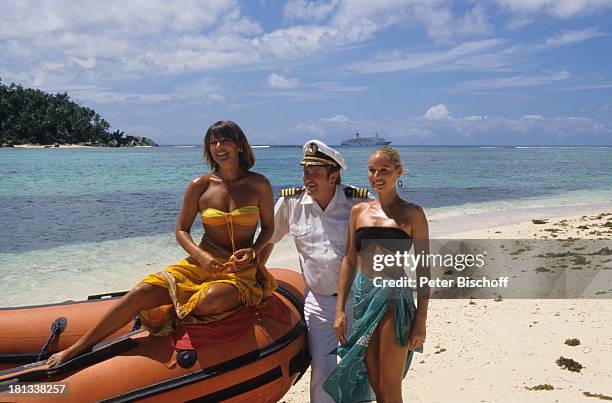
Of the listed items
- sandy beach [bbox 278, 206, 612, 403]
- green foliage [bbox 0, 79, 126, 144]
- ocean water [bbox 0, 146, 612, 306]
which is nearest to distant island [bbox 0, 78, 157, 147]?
green foliage [bbox 0, 79, 126, 144]

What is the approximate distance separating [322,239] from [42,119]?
81.3m

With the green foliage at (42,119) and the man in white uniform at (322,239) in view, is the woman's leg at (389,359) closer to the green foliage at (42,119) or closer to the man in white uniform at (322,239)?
the man in white uniform at (322,239)

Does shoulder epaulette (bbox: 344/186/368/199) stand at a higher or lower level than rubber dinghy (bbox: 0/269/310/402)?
higher

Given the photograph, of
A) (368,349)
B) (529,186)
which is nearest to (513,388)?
(368,349)

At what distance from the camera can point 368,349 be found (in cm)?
269

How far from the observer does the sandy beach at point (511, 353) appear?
393 cm

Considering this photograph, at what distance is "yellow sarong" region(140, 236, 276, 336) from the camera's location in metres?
2.93

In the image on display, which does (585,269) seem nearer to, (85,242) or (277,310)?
(277,310)

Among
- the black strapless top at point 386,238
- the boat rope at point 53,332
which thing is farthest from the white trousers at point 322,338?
the boat rope at point 53,332

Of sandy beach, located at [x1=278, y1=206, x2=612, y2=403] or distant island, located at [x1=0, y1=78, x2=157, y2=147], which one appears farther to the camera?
distant island, located at [x1=0, y1=78, x2=157, y2=147]

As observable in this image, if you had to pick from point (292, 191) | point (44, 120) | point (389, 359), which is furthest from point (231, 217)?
point (44, 120)

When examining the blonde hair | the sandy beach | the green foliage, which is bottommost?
the sandy beach

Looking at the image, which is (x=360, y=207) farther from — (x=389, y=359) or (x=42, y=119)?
(x=42, y=119)

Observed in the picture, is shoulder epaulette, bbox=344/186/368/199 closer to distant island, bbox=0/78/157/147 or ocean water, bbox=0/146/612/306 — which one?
ocean water, bbox=0/146/612/306
